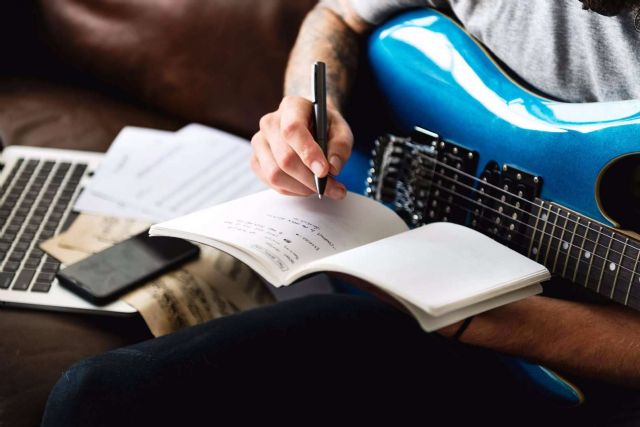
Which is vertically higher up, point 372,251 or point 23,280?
point 372,251

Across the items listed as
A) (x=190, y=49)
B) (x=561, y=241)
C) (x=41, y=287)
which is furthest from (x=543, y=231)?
(x=190, y=49)

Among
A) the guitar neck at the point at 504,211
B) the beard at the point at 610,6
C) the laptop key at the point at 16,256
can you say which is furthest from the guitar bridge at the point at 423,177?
the laptop key at the point at 16,256

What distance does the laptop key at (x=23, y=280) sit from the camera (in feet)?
3.00

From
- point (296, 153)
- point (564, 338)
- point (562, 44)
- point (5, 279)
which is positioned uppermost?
point (562, 44)

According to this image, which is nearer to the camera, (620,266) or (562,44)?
(620,266)

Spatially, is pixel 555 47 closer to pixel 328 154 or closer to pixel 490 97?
pixel 490 97

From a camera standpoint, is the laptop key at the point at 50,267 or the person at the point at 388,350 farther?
the laptop key at the point at 50,267

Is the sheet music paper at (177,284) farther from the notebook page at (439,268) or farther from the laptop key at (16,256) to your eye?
the notebook page at (439,268)

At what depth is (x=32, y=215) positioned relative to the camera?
3.45 ft

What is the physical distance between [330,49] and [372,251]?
0.51 m

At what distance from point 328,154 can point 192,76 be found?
2.05 feet

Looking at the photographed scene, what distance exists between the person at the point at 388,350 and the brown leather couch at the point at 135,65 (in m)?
0.46

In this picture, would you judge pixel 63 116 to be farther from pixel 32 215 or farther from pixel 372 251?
pixel 372 251

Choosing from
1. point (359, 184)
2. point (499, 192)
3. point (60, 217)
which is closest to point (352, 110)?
point (359, 184)
